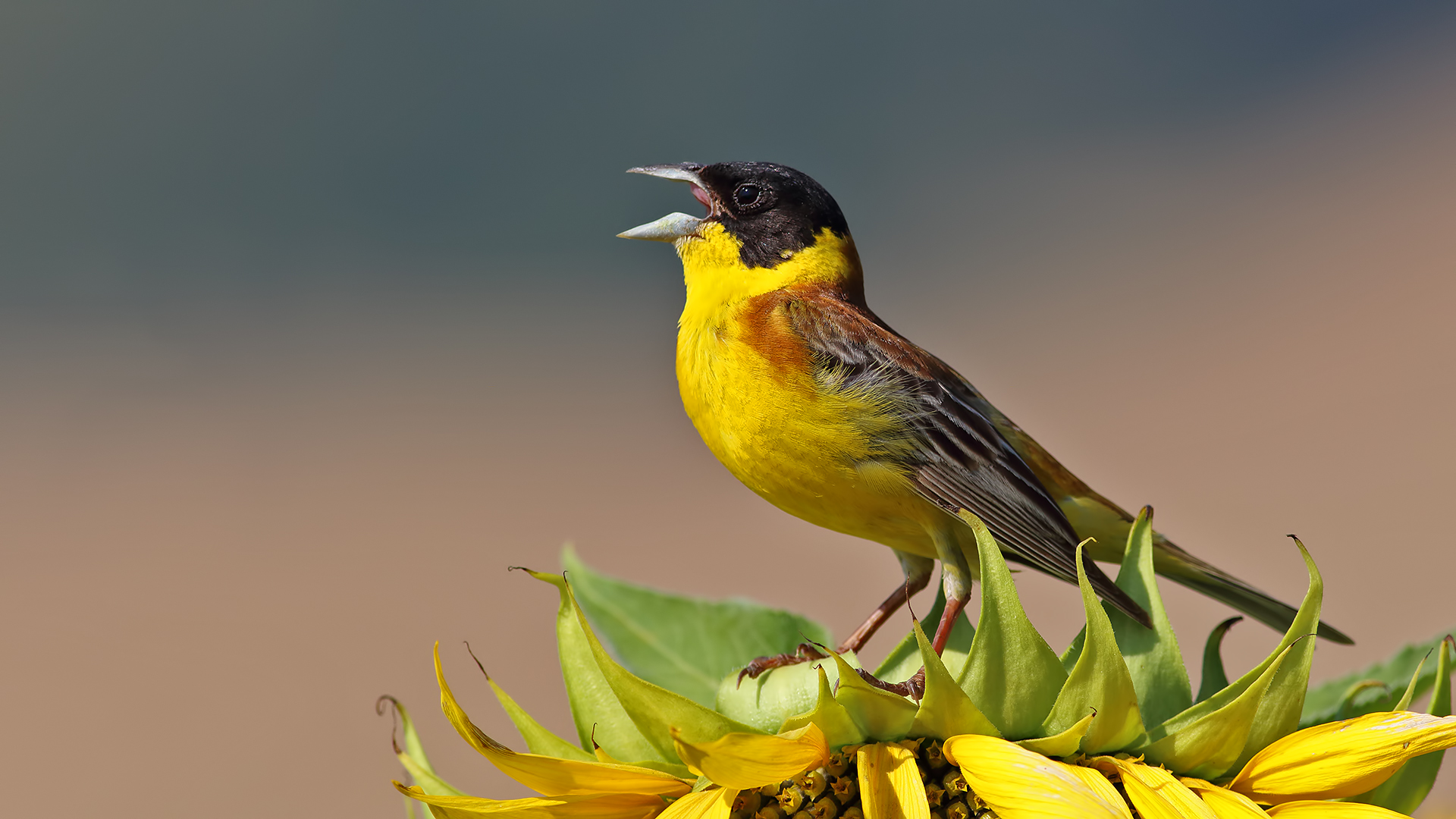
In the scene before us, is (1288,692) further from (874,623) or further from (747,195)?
(747,195)

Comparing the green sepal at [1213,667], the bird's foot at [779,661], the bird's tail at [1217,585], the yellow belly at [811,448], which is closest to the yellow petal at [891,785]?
the bird's foot at [779,661]

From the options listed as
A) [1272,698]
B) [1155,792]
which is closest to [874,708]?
[1155,792]

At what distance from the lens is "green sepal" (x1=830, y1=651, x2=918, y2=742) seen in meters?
1.85

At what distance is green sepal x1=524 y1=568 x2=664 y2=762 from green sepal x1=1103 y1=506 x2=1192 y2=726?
92 centimetres

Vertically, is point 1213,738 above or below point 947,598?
below

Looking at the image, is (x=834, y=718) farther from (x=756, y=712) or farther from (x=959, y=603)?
(x=959, y=603)

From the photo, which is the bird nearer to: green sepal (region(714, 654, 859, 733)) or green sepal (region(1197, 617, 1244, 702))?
green sepal (region(714, 654, 859, 733))

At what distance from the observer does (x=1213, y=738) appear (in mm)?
1926

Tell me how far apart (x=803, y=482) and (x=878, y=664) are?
60cm

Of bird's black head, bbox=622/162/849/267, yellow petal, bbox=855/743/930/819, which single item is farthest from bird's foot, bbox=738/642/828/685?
bird's black head, bbox=622/162/849/267

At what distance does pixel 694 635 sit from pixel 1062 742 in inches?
44.8

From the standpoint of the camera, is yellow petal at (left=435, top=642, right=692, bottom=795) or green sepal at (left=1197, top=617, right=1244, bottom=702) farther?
green sepal at (left=1197, top=617, right=1244, bottom=702)

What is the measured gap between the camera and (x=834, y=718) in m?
1.94

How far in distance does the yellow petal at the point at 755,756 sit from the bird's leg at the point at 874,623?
12.4 inches
